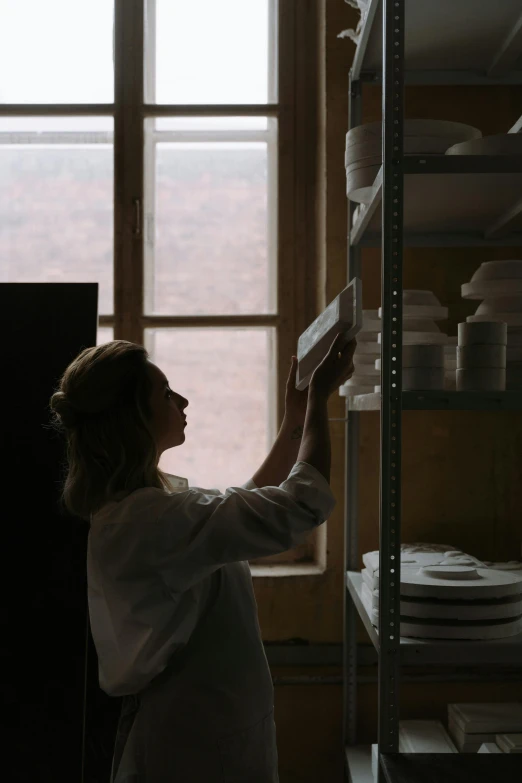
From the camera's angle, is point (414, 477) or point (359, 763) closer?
point (359, 763)

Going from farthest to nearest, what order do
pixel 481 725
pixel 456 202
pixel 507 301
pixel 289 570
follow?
pixel 289 570 < pixel 481 725 < pixel 456 202 < pixel 507 301

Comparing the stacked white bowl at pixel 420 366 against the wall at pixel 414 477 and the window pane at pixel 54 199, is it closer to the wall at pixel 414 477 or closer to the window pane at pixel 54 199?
the wall at pixel 414 477

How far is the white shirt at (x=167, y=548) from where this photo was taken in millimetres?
1305

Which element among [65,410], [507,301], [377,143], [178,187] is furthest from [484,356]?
[178,187]

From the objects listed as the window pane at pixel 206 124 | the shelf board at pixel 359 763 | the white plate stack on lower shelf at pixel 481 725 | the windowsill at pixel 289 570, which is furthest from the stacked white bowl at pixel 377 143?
the shelf board at pixel 359 763

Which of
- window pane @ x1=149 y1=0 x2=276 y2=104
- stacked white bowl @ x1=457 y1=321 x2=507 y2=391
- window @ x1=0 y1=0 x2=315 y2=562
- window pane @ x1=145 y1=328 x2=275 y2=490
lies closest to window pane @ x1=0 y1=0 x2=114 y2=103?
window @ x1=0 y1=0 x2=315 y2=562

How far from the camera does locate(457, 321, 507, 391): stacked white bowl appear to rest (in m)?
1.43

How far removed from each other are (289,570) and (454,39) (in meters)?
1.54

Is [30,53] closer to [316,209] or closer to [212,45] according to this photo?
[212,45]

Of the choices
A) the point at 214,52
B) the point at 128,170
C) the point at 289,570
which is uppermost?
the point at 214,52

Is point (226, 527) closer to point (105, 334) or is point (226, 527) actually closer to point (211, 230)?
point (105, 334)

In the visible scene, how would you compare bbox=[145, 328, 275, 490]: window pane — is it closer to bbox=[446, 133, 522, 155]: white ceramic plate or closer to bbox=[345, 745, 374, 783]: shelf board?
bbox=[345, 745, 374, 783]: shelf board

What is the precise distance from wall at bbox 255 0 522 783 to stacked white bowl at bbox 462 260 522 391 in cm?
56

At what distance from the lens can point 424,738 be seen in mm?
1920
